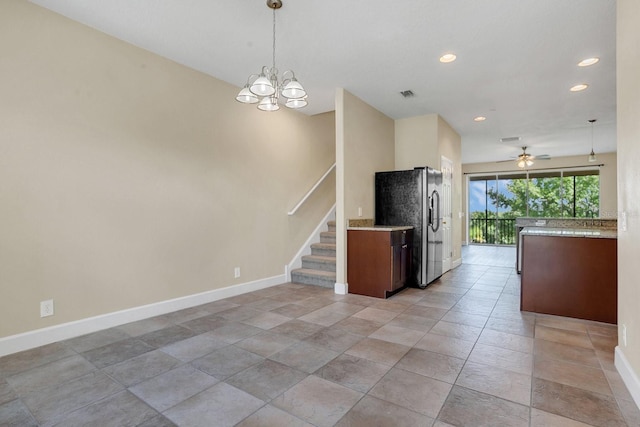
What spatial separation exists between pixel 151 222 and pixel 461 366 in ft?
10.6

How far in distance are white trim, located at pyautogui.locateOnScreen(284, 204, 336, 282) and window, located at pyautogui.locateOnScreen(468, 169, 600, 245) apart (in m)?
7.14

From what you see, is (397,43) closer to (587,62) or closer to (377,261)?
(587,62)

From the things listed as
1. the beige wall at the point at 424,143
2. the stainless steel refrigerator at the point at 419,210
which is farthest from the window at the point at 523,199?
the stainless steel refrigerator at the point at 419,210

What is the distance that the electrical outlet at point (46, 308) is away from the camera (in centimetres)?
272

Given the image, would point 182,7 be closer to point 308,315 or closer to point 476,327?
point 308,315

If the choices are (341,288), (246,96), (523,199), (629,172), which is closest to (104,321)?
(246,96)

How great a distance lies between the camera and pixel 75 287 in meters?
2.90

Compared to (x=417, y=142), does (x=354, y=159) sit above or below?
below

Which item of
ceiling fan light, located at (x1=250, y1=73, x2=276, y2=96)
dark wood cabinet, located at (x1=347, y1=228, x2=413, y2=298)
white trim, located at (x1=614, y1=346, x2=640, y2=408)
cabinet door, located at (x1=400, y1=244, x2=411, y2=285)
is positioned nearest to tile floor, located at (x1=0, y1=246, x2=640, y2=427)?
white trim, located at (x1=614, y1=346, x2=640, y2=408)

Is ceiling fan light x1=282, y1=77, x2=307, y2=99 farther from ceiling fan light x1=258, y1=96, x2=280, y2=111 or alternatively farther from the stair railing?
the stair railing

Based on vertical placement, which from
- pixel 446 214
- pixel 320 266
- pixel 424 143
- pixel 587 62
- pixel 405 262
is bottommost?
pixel 320 266

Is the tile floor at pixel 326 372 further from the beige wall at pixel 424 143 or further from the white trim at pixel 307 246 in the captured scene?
the beige wall at pixel 424 143

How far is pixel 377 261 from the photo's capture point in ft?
14.2

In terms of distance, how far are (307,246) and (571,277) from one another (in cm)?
364
